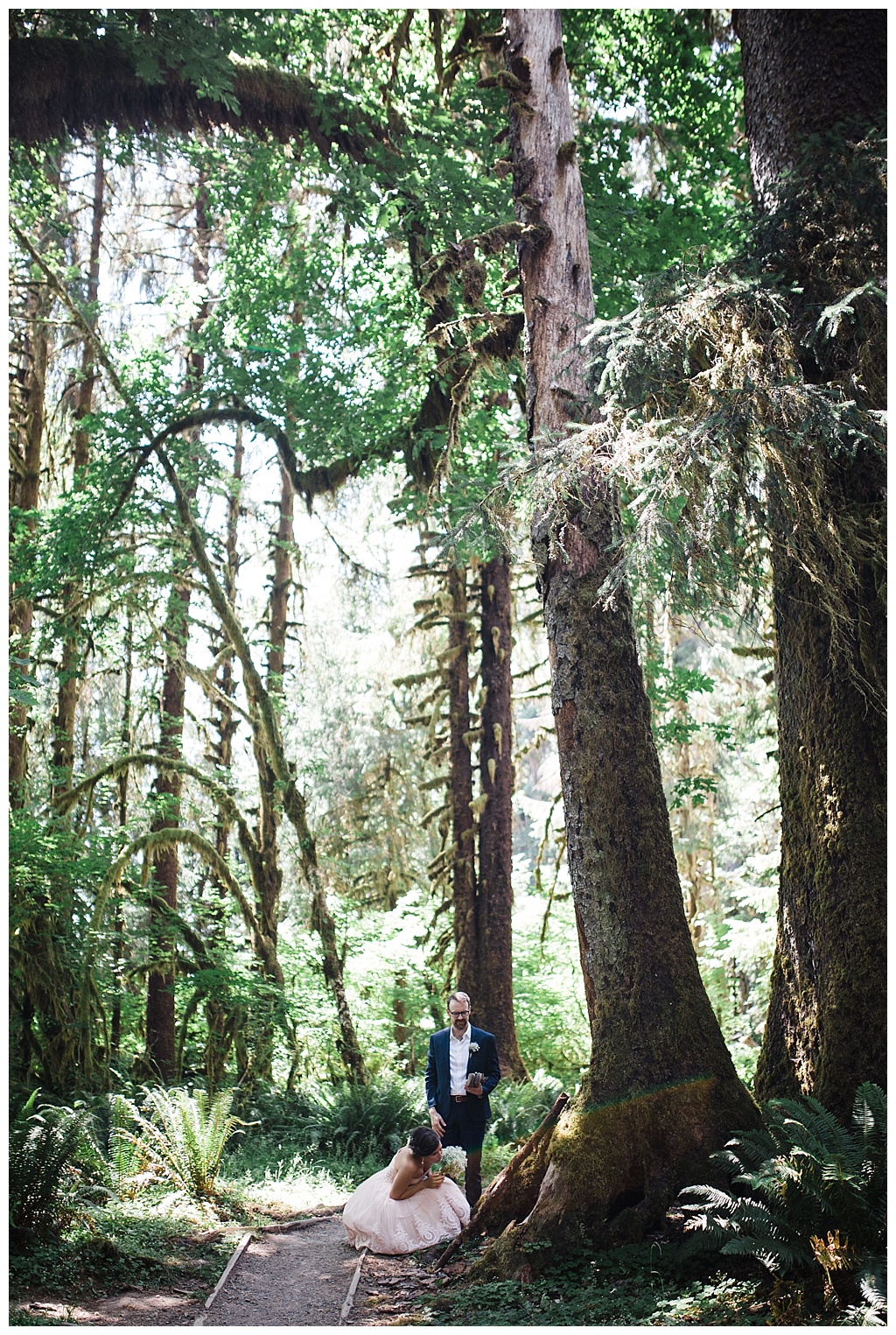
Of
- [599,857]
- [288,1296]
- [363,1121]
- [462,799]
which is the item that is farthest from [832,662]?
[462,799]

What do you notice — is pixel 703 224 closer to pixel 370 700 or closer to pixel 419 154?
pixel 419 154

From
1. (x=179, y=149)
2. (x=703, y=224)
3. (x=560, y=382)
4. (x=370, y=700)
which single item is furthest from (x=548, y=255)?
(x=370, y=700)

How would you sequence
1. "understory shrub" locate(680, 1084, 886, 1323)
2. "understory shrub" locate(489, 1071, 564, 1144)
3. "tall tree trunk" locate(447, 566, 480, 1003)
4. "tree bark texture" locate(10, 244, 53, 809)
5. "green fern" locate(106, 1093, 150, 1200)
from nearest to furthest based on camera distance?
"understory shrub" locate(680, 1084, 886, 1323)
"green fern" locate(106, 1093, 150, 1200)
"understory shrub" locate(489, 1071, 564, 1144)
"tree bark texture" locate(10, 244, 53, 809)
"tall tree trunk" locate(447, 566, 480, 1003)

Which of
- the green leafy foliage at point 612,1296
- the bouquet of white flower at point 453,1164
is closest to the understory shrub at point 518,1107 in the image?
the bouquet of white flower at point 453,1164

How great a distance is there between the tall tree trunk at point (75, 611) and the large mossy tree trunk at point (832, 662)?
21.5ft

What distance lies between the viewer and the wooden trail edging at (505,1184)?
5363 mm

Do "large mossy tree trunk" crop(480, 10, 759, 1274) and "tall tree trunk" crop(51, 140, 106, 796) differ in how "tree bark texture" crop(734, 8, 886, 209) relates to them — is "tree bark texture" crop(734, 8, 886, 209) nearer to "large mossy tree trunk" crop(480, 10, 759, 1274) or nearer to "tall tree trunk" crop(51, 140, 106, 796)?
"large mossy tree trunk" crop(480, 10, 759, 1274)

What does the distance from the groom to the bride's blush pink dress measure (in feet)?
1.02

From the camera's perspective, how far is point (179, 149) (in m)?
9.31

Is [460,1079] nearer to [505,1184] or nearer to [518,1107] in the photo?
[505,1184]

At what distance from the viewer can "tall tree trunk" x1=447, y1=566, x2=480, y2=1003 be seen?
12.2m

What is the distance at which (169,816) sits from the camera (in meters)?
10.9

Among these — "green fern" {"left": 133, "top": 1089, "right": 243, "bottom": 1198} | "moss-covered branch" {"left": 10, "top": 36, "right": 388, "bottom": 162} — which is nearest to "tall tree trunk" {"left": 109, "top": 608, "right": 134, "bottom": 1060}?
"green fern" {"left": 133, "top": 1089, "right": 243, "bottom": 1198}

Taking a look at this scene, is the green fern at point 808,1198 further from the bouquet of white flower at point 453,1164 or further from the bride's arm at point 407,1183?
the bouquet of white flower at point 453,1164
